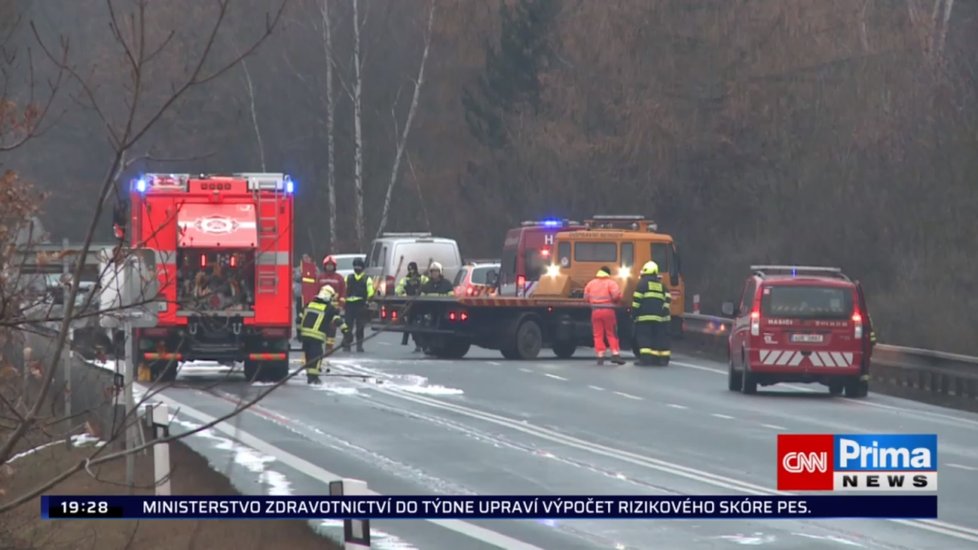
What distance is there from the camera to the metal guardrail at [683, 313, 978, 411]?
25.8 m

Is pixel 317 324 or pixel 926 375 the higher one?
pixel 317 324

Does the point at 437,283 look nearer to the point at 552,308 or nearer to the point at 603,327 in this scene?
the point at 552,308

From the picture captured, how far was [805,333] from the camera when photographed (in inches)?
1016

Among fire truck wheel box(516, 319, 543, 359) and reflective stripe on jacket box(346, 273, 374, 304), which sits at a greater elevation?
reflective stripe on jacket box(346, 273, 374, 304)

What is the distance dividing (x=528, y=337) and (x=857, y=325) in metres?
9.13

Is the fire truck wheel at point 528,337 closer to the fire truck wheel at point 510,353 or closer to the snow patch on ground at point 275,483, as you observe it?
the fire truck wheel at point 510,353

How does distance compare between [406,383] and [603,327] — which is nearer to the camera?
[406,383]

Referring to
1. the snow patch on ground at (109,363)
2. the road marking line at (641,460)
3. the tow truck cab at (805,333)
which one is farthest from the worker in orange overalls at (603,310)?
the snow patch on ground at (109,363)

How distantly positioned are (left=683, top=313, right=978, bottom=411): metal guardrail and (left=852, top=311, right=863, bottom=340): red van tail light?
4.33 feet

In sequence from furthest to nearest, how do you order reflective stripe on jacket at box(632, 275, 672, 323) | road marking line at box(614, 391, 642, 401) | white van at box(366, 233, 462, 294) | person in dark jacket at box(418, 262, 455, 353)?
white van at box(366, 233, 462, 294) → person in dark jacket at box(418, 262, 455, 353) → reflective stripe on jacket at box(632, 275, 672, 323) → road marking line at box(614, 391, 642, 401)

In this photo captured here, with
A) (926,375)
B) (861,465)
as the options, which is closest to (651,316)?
(926,375)

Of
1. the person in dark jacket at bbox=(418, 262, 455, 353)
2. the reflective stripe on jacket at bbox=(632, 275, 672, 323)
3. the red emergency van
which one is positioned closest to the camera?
the reflective stripe on jacket at bbox=(632, 275, 672, 323)

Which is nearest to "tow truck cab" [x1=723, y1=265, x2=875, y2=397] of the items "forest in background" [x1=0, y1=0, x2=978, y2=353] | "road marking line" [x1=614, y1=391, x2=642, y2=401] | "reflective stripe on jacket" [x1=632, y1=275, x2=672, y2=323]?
"road marking line" [x1=614, y1=391, x2=642, y2=401]

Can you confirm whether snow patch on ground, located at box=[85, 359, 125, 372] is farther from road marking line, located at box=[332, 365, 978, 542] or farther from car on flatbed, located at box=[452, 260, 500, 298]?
car on flatbed, located at box=[452, 260, 500, 298]
